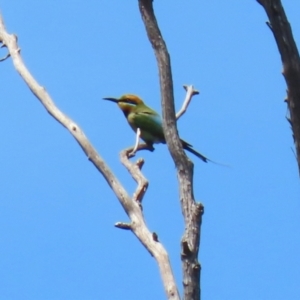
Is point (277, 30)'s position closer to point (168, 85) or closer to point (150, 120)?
point (168, 85)

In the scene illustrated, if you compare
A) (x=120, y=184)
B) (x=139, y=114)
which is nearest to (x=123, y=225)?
(x=120, y=184)

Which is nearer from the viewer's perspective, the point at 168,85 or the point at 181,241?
the point at 181,241

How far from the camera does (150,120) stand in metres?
7.36

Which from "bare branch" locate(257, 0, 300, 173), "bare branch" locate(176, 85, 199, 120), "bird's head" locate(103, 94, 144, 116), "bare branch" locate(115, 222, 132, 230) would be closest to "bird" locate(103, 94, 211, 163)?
"bird's head" locate(103, 94, 144, 116)

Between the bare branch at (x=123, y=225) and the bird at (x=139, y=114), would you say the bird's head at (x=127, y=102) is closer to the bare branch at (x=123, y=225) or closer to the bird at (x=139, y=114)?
the bird at (x=139, y=114)

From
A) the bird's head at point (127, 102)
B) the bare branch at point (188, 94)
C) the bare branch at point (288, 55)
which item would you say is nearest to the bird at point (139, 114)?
the bird's head at point (127, 102)

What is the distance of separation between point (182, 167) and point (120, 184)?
1.65ft

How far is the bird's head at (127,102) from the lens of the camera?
7.59 meters

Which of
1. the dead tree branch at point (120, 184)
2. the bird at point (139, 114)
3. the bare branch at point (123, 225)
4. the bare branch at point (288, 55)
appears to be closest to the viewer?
the bare branch at point (288, 55)

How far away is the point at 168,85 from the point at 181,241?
0.71 m

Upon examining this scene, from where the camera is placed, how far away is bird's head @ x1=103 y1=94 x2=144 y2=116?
759cm

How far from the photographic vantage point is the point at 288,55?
2.65 meters

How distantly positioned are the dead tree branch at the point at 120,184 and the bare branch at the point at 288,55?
0.78 metres

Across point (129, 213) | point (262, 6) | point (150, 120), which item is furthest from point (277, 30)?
point (150, 120)
